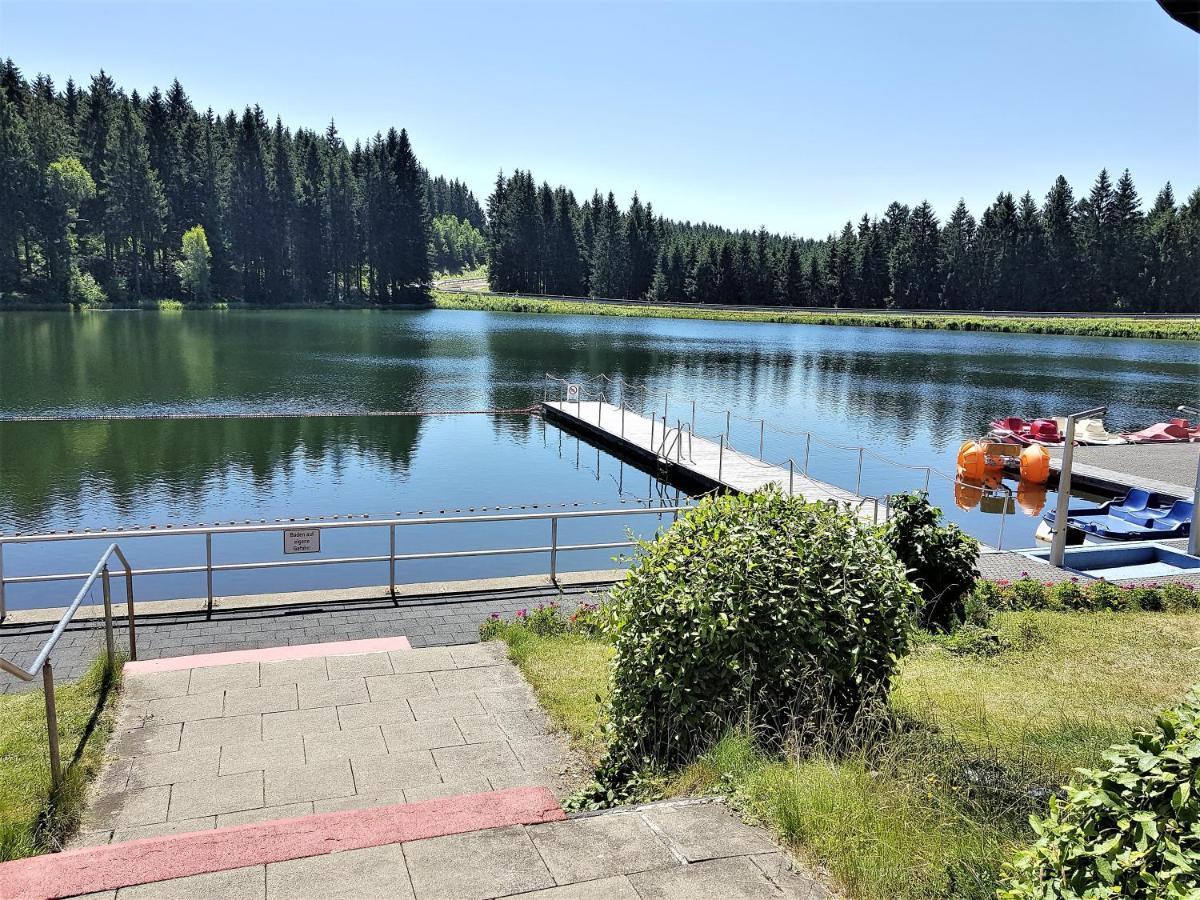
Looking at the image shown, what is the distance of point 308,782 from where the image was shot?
17.3 feet

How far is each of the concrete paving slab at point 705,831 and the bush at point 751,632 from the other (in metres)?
0.74

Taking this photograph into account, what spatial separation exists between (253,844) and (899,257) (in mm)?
122618

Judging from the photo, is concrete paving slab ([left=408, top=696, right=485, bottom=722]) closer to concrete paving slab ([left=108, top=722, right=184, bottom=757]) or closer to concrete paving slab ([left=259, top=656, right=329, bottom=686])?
concrete paving slab ([left=259, top=656, right=329, bottom=686])

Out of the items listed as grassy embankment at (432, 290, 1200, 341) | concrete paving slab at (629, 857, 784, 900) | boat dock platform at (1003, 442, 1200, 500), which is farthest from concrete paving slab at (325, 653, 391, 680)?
grassy embankment at (432, 290, 1200, 341)

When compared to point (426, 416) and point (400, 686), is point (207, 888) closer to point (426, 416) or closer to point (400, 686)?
point (400, 686)

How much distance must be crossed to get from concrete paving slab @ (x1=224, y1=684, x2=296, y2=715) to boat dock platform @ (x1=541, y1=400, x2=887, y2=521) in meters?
10.8

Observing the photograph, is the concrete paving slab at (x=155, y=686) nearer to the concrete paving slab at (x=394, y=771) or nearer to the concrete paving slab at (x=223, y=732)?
the concrete paving slab at (x=223, y=732)

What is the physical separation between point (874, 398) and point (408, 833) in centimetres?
3993

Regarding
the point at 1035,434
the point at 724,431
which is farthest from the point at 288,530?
the point at 1035,434

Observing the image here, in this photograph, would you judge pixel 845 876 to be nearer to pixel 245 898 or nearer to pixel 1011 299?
pixel 245 898

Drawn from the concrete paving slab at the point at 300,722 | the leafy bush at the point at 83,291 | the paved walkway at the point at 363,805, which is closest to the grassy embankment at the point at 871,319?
the leafy bush at the point at 83,291

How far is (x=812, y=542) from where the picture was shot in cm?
514

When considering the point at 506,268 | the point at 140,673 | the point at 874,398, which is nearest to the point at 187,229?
the point at 506,268

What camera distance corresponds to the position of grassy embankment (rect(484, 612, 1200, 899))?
3.69 meters
